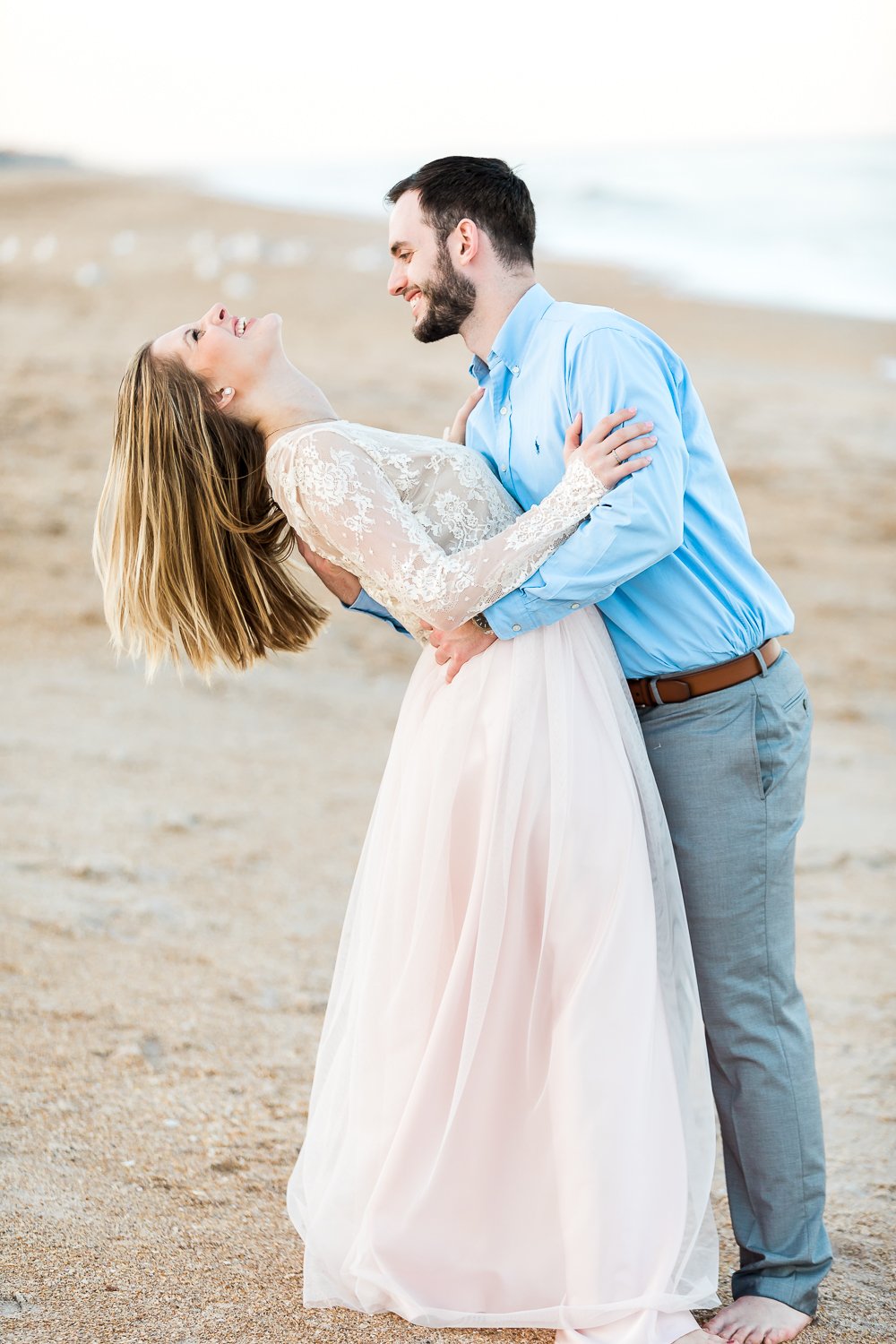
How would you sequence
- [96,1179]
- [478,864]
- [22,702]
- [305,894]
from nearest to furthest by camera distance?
[478,864], [96,1179], [305,894], [22,702]

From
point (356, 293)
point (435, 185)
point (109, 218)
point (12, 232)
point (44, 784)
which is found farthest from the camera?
point (109, 218)

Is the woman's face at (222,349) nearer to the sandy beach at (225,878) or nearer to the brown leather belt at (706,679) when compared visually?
the brown leather belt at (706,679)

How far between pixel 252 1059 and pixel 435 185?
8.48ft

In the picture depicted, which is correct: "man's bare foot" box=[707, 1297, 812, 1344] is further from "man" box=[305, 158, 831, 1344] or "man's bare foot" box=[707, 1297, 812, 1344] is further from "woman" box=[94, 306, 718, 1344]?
"woman" box=[94, 306, 718, 1344]

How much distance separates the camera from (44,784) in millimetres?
6285

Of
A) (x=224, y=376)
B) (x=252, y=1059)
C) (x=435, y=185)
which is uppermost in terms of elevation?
(x=435, y=185)

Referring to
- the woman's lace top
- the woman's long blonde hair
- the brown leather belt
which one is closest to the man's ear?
the woman's lace top

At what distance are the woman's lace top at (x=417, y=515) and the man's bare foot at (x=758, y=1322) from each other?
1.51 meters

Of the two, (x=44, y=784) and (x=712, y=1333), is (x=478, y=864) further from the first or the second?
(x=44, y=784)

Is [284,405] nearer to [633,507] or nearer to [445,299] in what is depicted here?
[445,299]

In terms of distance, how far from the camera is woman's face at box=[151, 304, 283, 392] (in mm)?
3000

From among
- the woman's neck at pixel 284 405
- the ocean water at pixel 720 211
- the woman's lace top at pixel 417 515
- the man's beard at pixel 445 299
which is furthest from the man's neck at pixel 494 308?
the ocean water at pixel 720 211

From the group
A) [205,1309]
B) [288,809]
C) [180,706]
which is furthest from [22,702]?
[205,1309]

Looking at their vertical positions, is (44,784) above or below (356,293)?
below
